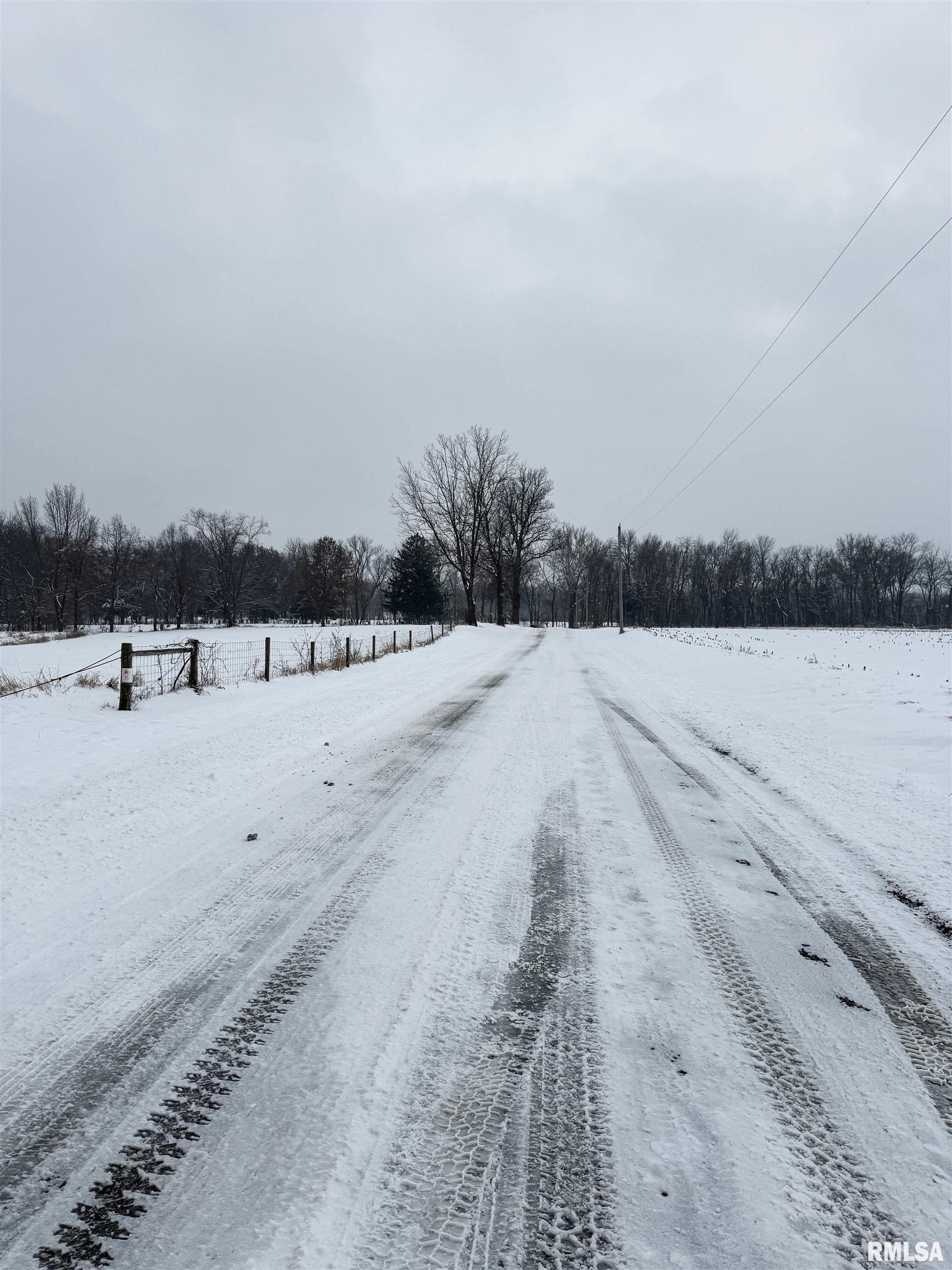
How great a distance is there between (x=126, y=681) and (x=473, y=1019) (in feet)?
26.1

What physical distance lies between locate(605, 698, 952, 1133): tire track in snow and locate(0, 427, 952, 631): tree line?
3687 centimetres

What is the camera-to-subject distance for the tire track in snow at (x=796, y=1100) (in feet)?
4.93

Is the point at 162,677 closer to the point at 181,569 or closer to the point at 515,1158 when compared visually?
the point at 515,1158

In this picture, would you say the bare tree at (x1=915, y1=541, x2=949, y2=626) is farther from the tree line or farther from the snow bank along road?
the snow bank along road

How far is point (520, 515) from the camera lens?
158 feet

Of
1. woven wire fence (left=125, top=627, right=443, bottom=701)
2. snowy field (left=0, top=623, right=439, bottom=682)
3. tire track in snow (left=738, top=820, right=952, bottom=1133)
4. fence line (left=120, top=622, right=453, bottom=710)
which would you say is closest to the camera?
tire track in snow (left=738, top=820, right=952, bottom=1133)

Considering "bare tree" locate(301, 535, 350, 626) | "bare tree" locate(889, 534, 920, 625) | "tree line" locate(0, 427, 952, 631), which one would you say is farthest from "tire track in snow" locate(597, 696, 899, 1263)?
"bare tree" locate(889, 534, 920, 625)

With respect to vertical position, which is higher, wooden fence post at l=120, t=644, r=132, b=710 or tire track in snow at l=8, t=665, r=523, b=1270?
wooden fence post at l=120, t=644, r=132, b=710

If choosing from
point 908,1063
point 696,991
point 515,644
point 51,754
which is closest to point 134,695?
point 51,754

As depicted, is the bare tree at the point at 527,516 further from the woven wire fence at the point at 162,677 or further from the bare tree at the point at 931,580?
the bare tree at the point at 931,580

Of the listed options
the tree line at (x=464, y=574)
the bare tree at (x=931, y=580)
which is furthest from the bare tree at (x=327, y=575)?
the bare tree at (x=931, y=580)

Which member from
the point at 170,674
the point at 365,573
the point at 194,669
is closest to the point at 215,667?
the point at 170,674

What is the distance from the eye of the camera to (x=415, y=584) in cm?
5041

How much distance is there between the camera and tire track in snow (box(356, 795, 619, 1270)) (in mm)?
1442
